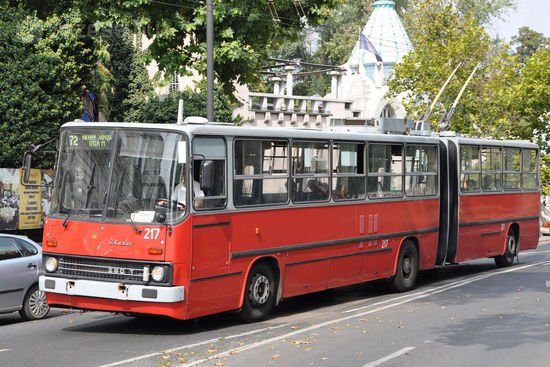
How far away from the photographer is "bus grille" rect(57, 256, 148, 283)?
12289mm

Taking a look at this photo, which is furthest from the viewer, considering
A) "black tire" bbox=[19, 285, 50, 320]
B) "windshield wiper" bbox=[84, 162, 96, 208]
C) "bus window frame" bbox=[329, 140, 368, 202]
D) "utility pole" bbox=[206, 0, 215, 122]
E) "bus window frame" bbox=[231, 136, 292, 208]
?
"utility pole" bbox=[206, 0, 215, 122]

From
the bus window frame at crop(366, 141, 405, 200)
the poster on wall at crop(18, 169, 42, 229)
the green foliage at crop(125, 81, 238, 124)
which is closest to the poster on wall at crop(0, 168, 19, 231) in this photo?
the poster on wall at crop(18, 169, 42, 229)

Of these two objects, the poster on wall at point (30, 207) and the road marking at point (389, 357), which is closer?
the road marking at point (389, 357)

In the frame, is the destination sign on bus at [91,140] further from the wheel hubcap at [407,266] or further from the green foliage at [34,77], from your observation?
the green foliage at [34,77]

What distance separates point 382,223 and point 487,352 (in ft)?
20.7

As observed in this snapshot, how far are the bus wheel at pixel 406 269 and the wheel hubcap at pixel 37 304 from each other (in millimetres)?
6481

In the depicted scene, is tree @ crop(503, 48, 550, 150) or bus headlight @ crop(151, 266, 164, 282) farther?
tree @ crop(503, 48, 550, 150)

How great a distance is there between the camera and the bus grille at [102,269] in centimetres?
1229

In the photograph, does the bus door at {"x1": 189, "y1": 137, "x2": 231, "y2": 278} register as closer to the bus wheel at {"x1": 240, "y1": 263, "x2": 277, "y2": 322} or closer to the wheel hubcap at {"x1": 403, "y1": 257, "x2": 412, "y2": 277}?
the bus wheel at {"x1": 240, "y1": 263, "x2": 277, "y2": 322}

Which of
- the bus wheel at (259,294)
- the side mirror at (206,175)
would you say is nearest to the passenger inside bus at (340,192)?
the bus wheel at (259,294)

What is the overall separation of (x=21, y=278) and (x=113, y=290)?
10.7ft

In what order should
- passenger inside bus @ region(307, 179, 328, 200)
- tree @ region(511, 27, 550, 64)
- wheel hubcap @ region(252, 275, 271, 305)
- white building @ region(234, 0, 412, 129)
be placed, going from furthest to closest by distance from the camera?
1. tree @ region(511, 27, 550, 64)
2. white building @ region(234, 0, 412, 129)
3. passenger inside bus @ region(307, 179, 328, 200)
4. wheel hubcap @ region(252, 275, 271, 305)

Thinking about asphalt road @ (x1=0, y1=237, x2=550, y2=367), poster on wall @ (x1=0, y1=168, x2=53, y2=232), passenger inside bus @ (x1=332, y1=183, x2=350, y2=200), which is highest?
passenger inside bus @ (x1=332, y1=183, x2=350, y2=200)

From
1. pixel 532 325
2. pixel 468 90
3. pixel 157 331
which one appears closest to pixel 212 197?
pixel 157 331
